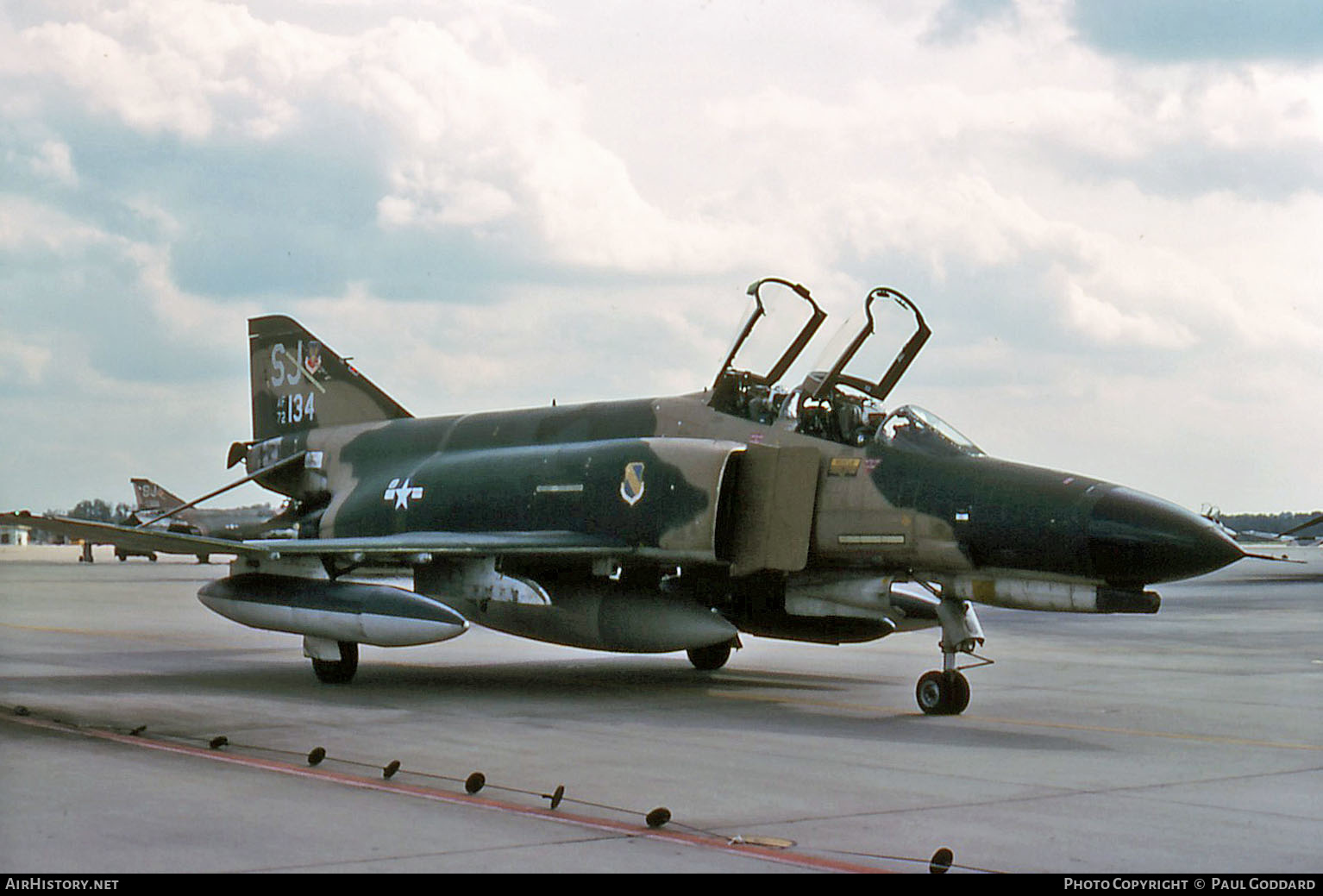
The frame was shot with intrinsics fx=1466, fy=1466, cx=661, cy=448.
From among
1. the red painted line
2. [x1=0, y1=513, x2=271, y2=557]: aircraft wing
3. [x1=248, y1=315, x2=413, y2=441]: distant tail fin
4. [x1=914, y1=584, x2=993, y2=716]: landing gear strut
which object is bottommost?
the red painted line

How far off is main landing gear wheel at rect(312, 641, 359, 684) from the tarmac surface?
203 millimetres

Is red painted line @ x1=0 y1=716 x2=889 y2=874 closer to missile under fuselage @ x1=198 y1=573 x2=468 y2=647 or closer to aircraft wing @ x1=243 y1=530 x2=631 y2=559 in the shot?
missile under fuselage @ x1=198 y1=573 x2=468 y2=647

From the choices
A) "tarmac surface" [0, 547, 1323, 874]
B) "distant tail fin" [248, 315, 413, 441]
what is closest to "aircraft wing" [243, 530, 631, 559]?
"tarmac surface" [0, 547, 1323, 874]

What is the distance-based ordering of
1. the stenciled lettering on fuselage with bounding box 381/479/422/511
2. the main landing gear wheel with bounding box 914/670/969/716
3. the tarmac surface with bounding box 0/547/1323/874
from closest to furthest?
the tarmac surface with bounding box 0/547/1323/874 → the main landing gear wheel with bounding box 914/670/969/716 → the stenciled lettering on fuselage with bounding box 381/479/422/511

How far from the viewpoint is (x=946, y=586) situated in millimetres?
11125

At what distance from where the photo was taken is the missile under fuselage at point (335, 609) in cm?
1201

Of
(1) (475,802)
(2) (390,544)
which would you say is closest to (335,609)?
(2) (390,544)

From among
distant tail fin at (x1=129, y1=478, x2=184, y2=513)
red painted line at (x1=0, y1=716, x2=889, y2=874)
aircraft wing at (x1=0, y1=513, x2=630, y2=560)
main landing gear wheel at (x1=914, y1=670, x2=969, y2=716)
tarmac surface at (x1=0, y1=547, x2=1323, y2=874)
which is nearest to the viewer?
red painted line at (x1=0, y1=716, x2=889, y2=874)

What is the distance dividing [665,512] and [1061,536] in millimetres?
3327

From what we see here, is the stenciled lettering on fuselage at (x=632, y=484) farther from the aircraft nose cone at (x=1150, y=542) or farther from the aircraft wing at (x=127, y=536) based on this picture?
the aircraft nose cone at (x=1150, y=542)

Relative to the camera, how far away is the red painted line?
19.4 ft

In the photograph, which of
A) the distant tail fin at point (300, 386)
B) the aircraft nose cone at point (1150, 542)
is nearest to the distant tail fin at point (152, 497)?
the distant tail fin at point (300, 386)

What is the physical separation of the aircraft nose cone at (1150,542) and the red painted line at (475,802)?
15.4 feet

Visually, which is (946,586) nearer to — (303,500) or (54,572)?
(303,500)
